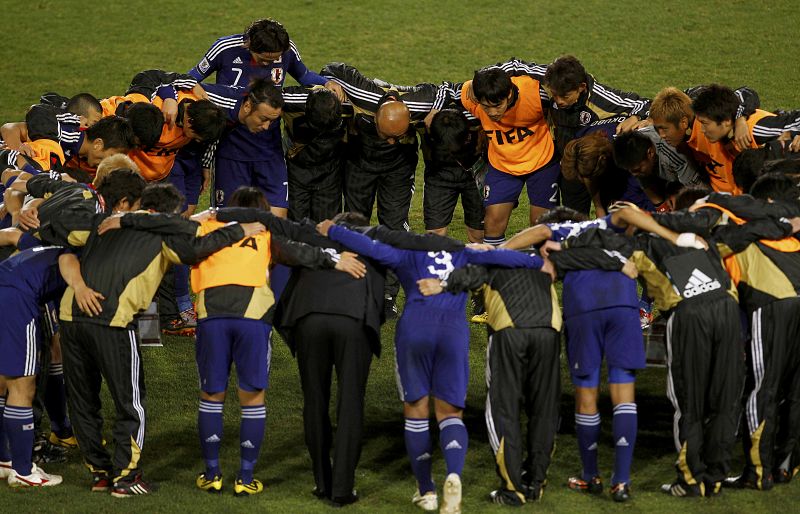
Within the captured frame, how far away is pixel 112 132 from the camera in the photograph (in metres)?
8.58

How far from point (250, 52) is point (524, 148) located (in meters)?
2.38

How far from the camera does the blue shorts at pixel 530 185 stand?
9695mm

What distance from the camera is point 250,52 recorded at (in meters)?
10.2

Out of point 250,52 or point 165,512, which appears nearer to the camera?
point 165,512

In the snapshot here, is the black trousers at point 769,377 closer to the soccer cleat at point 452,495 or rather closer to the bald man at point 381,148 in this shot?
the soccer cleat at point 452,495

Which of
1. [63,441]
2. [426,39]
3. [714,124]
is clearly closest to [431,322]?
[63,441]

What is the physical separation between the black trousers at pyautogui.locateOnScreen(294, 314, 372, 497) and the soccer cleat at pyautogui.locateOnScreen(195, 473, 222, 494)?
566mm

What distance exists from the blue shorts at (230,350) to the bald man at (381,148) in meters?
2.83

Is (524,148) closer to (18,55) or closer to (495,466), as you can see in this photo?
(495,466)

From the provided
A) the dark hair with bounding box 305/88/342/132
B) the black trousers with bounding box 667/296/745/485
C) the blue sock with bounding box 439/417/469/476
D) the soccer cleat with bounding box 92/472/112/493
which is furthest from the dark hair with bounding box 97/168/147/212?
the black trousers with bounding box 667/296/745/485

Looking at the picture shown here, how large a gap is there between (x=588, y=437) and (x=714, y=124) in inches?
98.9

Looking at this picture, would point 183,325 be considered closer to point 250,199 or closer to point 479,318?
point 479,318

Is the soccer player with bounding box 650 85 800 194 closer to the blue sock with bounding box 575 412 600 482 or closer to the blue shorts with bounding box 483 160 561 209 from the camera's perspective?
the blue shorts with bounding box 483 160 561 209

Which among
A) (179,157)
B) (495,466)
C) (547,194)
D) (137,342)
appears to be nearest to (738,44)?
(547,194)
